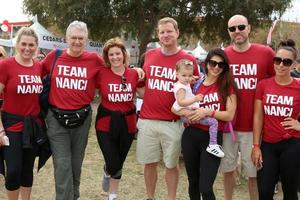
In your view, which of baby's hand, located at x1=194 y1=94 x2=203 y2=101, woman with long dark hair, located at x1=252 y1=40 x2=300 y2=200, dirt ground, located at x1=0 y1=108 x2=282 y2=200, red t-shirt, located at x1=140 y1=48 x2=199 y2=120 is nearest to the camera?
woman with long dark hair, located at x1=252 y1=40 x2=300 y2=200

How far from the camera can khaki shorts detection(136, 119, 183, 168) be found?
468 cm

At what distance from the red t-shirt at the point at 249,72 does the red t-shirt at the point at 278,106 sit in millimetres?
290

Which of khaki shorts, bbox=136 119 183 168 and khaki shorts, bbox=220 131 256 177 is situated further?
khaki shorts, bbox=136 119 183 168

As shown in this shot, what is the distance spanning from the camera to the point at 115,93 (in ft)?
15.4

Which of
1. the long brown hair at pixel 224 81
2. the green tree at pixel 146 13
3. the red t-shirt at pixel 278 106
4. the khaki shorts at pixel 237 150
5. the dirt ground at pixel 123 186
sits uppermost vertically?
the green tree at pixel 146 13

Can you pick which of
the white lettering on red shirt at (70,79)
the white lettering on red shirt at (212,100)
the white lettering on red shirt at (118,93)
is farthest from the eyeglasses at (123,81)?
the white lettering on red shirt at (212,100)

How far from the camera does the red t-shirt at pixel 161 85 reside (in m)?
4.65

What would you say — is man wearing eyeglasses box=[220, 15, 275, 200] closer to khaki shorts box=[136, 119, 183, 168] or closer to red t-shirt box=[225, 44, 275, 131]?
red t-shirt box=[225, 44, 275, 131]

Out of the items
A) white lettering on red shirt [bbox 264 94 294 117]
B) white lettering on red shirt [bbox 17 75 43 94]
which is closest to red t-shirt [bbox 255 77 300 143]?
white lettering on red shirt [bbox 264 94 294 117]

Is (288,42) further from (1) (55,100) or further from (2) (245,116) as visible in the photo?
(1) (55,100)

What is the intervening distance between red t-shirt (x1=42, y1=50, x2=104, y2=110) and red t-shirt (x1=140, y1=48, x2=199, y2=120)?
26.9 inches

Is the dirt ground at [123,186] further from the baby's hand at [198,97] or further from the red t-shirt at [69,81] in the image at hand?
the baby's hand at [198,97]

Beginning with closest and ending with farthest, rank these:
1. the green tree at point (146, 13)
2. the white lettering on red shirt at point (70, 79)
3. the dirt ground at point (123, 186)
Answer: the white lettering on red shirt at point (70, 79), the dirt ground at point (123, 186), the green tree at point (146, 13)

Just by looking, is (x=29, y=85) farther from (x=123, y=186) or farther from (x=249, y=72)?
(x=123, y=186)
